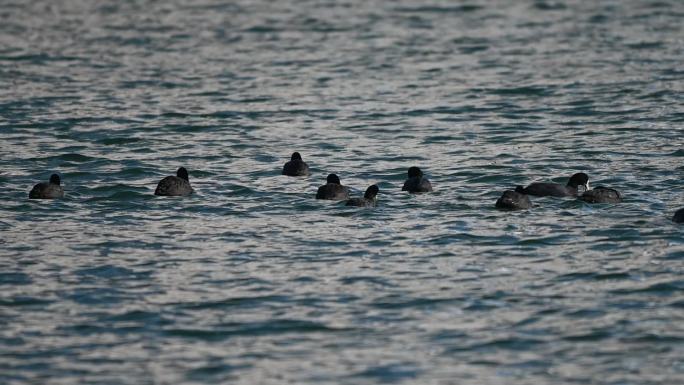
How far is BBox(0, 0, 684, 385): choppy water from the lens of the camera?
16375 millimetres

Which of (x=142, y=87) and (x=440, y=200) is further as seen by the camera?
(x=142, y=87)

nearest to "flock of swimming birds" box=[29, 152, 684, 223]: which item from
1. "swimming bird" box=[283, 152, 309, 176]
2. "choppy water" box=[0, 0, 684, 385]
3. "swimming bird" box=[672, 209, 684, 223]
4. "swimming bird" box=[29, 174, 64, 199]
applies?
"swimming bird" box=[29, 174, 64, 199]

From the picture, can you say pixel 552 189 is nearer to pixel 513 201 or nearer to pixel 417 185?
pixel 513 201

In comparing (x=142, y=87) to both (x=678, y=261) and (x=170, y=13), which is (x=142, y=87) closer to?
(x=170, y=13)

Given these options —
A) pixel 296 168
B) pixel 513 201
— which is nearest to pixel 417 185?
pixel 513 201

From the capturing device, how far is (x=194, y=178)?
84.9 ft

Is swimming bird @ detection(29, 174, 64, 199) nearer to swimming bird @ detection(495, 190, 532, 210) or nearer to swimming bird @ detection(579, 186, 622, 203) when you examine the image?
swimming bird @ detection(495, 190, 532, 210)

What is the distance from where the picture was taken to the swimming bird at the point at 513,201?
874 inches

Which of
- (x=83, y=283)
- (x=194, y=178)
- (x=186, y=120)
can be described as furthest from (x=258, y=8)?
(x=83, y=283)

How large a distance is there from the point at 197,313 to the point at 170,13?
35.3 metres

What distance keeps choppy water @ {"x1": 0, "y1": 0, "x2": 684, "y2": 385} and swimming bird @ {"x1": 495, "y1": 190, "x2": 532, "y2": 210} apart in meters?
0.18

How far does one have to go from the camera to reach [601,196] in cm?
2248

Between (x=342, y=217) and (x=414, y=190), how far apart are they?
2018 mm

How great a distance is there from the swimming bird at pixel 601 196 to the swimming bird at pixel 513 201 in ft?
3.52
